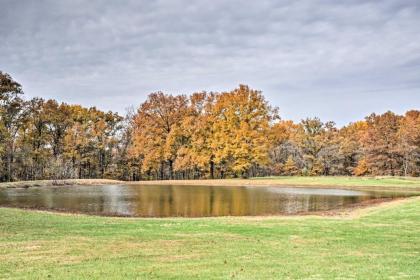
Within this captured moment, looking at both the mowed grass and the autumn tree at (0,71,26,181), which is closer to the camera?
the mowed grass

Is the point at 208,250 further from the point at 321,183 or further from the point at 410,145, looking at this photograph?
the point at 410,145

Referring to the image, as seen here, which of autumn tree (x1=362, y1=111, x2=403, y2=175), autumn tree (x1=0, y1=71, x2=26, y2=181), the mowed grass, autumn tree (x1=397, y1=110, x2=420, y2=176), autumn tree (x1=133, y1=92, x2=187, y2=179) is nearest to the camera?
the mowed grass

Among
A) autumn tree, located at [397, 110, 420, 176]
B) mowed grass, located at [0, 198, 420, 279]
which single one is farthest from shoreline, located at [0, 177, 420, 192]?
mowed grass, located at [0, 198, 420, 279]

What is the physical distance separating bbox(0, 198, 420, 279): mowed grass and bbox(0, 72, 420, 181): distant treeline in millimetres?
48390

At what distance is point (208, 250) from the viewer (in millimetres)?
13398

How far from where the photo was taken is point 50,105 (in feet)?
247

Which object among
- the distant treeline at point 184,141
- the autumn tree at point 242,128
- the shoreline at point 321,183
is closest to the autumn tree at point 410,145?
the distant treeline at point 184,141

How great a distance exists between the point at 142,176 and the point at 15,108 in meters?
27.4

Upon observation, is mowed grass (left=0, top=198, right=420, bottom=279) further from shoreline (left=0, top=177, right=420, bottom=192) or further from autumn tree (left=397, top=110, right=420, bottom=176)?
autumn tree (left=397, top=110, right=420, bottom=176)

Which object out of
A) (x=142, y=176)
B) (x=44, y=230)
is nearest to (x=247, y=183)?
(x=142, y=176)

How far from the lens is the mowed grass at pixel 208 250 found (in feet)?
34.6

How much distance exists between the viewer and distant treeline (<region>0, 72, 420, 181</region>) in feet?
225

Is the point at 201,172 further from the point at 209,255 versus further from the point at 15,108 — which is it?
the point at 209,255

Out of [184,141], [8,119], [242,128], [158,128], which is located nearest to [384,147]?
[242,128]
